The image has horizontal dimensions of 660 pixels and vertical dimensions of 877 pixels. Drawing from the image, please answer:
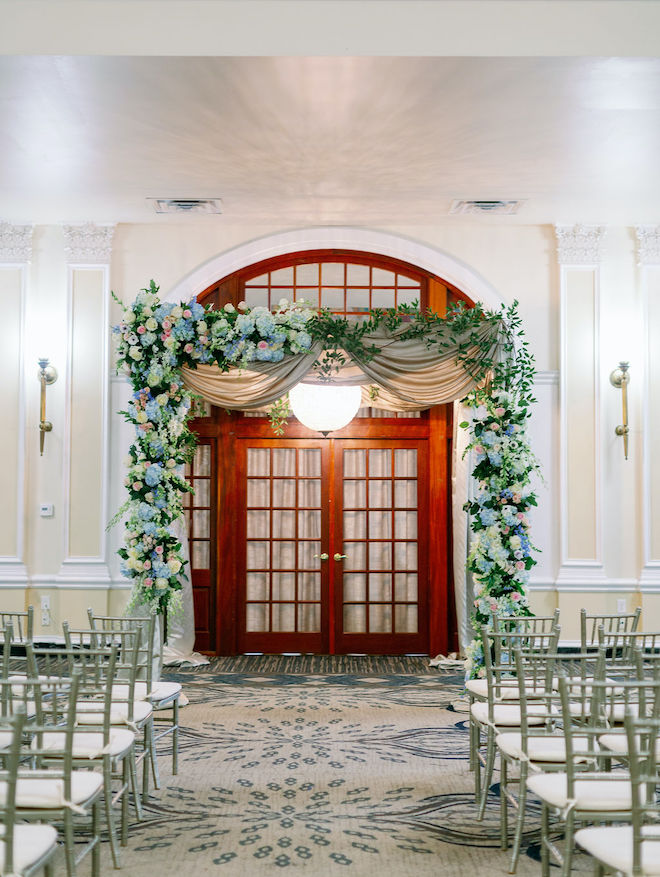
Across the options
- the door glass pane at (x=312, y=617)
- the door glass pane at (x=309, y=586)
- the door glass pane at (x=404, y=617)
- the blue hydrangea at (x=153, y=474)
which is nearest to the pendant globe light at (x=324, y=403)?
the blue hydrangea at (x=153, y=474)

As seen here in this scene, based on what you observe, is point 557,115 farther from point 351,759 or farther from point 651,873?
point 651,873

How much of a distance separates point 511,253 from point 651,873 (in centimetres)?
636

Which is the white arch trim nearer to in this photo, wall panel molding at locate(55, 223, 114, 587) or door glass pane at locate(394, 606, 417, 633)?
wall panel molding at locate(55, 223, 114, 587)

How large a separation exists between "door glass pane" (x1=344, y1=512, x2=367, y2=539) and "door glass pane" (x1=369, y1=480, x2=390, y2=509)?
0.15 meters

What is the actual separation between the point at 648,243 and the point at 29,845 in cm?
718

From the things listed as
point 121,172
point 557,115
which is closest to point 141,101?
point 121,172

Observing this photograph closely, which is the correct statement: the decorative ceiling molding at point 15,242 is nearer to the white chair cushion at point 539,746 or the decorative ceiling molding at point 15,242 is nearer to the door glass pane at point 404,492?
the door glass pane at point 404,492

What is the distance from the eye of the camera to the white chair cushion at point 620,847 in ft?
9.35

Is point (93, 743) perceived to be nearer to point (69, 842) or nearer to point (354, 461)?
point (69, 842)

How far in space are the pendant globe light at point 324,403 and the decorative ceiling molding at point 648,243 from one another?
9.91 feet

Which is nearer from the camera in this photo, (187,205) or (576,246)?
(187,205)

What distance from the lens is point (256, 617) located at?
8922 mm

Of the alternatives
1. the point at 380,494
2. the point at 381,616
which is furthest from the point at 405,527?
the point at 381,616

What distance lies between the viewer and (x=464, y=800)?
4.89m
